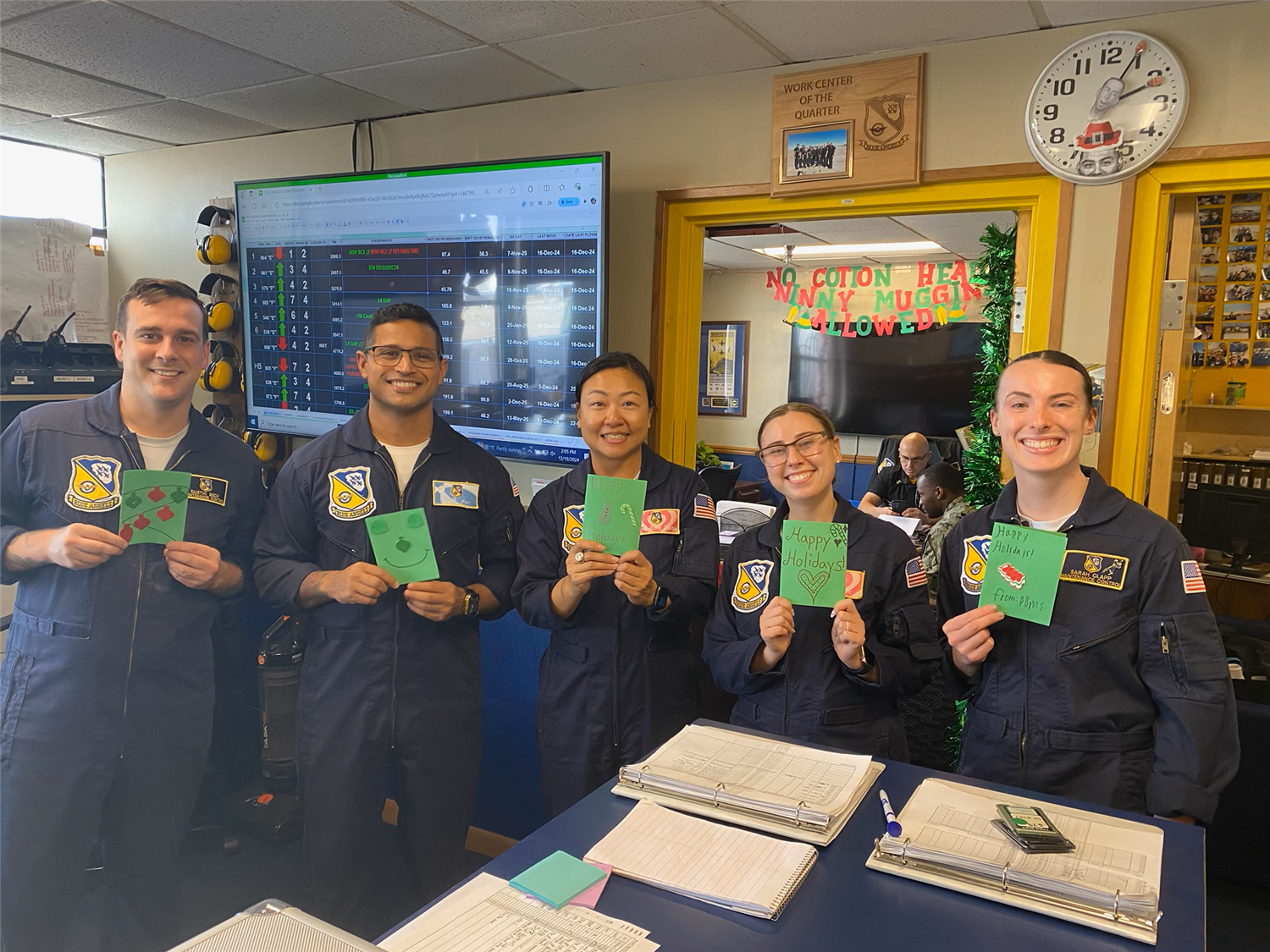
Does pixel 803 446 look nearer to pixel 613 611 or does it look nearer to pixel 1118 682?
pixel 613 611

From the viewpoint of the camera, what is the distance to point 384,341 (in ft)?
6.77

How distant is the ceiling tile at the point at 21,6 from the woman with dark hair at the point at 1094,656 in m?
2.96

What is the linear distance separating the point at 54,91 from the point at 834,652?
3.81 meters

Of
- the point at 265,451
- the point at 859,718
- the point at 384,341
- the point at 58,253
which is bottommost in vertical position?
the point at 859,718

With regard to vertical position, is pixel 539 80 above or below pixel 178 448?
above

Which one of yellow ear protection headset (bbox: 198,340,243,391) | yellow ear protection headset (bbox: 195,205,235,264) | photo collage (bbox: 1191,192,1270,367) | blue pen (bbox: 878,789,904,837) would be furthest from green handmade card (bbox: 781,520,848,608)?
photo collage (bbox: 1191,192,1270,367)

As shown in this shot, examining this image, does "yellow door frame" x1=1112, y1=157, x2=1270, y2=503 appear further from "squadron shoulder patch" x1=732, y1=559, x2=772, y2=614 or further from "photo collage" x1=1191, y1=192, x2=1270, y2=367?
"photo collage" x1=1191, y1=192, x2=1270, y2=367

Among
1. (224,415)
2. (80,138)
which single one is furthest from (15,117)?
(224,415)

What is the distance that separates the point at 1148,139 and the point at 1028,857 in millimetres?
2160

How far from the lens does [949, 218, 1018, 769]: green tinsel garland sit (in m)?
2.86

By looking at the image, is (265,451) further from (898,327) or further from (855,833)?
(898,327)

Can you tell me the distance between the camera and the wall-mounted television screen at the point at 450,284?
3.19 m

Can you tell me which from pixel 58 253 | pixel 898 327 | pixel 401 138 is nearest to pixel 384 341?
pixel 401 138

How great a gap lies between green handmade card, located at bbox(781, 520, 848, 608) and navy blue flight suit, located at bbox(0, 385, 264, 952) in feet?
4.69
